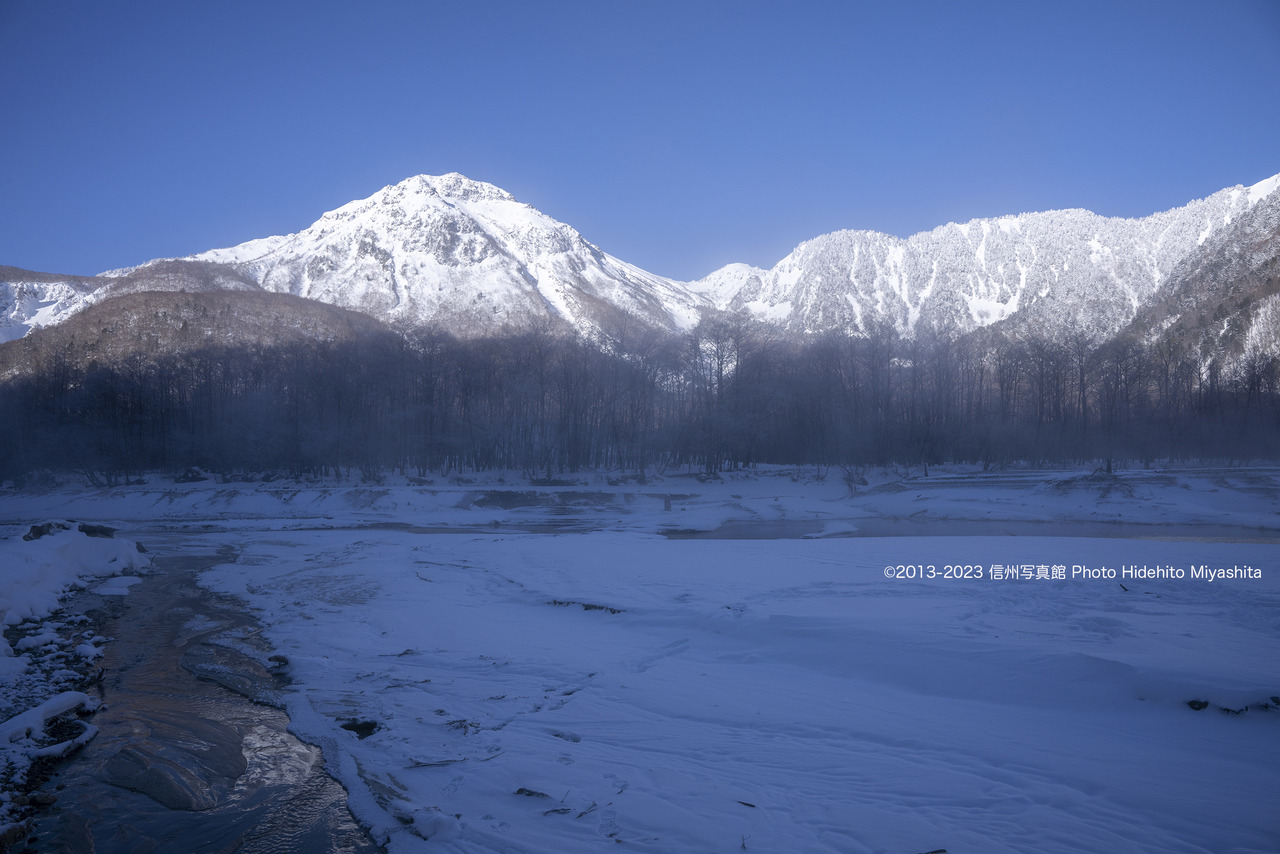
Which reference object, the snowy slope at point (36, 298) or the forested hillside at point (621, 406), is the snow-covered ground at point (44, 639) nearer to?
the forested hillside at point (621, 406)

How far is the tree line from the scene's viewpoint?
167ft

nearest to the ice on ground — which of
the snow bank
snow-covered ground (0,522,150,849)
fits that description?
snow-covered ground (0,522,150,849)

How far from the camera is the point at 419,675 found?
8.64 m

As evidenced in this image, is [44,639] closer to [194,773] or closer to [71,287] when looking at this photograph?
[194,773]

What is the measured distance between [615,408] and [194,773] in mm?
48672

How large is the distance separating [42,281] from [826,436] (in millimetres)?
188332

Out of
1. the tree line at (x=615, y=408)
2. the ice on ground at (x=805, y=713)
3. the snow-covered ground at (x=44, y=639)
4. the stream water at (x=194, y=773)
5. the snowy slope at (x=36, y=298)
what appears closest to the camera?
the ice on ground at (x=805, y=713)

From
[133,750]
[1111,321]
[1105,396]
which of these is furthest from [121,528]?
[1111,321]

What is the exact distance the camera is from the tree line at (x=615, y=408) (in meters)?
50.8

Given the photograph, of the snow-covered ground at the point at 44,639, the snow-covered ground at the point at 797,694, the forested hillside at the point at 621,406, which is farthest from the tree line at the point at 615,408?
the snow-covered ground at the point at 797,694

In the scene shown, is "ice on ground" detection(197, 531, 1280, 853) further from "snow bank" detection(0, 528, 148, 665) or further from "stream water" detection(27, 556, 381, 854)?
"snow bank" detection(0, 528, 148, 665)

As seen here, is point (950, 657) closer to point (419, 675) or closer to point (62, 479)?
point (419, 675)

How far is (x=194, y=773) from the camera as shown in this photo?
6176 millimetres

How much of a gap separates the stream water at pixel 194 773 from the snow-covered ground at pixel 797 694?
0.38 m
